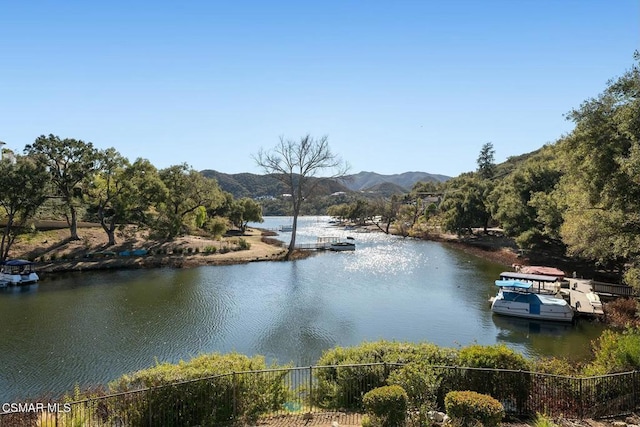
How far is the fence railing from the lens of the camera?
797 centimetres

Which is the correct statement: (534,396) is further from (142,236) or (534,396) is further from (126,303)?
(142,236)

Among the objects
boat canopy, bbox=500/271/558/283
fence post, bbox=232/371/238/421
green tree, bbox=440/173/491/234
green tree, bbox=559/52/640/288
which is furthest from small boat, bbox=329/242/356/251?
fence post, bbox=232/371/238/421

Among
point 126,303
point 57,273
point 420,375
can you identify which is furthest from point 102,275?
point 420,375

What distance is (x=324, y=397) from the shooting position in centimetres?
949

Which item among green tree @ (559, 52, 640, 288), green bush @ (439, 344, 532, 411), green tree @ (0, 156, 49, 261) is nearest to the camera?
green bush @ (439, 344, 532, 411)

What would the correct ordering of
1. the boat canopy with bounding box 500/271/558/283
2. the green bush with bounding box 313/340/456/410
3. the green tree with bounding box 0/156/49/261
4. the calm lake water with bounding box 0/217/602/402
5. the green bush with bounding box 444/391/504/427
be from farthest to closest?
1. the green tree with bounding box 0/156/49/261
2. the boat canopy with bounding box 500/271/558/283
3. the calm lake water with bounding box 0/217/602/402
4. the green bush with bounding box 313/340/456/410
5. the green bush with bounding box 444/391/504/427

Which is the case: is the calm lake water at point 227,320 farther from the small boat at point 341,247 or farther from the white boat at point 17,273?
the small boat at point 341,247

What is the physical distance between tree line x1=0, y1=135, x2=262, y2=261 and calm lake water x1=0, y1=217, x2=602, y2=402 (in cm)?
755

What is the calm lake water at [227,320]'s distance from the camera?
14.3 meters

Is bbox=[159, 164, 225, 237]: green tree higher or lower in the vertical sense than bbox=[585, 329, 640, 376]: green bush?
higher

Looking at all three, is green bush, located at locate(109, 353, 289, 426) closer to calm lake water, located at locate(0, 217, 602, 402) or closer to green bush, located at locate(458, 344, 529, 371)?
green bush, located at locate(458, 344, 529, 371)

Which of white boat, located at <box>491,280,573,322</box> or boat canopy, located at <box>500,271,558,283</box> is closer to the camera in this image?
white boat, located at <box>491,280,573,322</box>

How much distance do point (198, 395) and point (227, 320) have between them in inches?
440

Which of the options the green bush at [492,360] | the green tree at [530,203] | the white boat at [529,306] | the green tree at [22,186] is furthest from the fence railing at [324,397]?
the green tree at [530,203]
